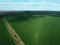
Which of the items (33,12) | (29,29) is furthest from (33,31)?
(33,12)

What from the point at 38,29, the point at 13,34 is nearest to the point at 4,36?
the point at 13,34

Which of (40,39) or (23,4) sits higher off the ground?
(23,4)

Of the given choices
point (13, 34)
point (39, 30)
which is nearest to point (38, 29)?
point (39, 30)

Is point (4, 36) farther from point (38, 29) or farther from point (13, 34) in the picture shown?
point (38, 29)

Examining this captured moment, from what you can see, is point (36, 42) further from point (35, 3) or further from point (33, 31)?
point (35, 3)
